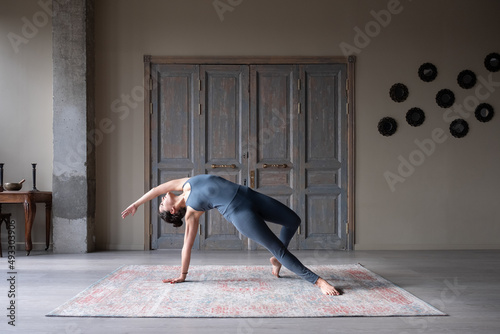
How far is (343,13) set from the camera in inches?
256

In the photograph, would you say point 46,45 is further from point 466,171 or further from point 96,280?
point 466,171

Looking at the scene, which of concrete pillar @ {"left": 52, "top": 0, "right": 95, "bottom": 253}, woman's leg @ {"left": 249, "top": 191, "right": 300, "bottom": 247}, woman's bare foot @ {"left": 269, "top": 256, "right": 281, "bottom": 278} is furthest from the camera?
concrete pillar @ {"left": 52, "top": 0, "right": 95, "bottom": 253}

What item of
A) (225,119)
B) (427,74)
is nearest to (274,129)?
(225,119)

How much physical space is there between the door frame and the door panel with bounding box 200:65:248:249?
12 cm

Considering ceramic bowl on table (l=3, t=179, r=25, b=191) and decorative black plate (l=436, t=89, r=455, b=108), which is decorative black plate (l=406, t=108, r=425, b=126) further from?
ceramic bowl on table (l=3, t=179, r=25, b=191)

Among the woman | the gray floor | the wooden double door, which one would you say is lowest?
the gray floor

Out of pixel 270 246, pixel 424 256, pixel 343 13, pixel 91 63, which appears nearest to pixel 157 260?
pixel 270 246

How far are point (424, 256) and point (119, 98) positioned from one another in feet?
13.9

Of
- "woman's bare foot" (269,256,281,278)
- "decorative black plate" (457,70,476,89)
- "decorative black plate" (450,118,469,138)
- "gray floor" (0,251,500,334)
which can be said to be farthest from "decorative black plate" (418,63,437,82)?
"woman's bare foot" (269,256,281,278)

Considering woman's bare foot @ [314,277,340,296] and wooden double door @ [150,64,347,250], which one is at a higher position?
wooden double door @ [150,64,347,250]

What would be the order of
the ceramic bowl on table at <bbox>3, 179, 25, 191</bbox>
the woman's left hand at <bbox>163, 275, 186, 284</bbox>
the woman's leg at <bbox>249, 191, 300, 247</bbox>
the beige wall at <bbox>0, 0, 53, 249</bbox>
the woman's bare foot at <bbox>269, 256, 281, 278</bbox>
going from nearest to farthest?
1. the woman's leg at <bbox>249, 191, 300, 247</bbox>
2. the woman's left hand at <bbox>163, 275, 186, 284</bbox>
3. the woman's bare foot at <bbox>269, 256, 281, 278</bbox>
4. the ceramic bowl on table at <bbox>3, 179, 25, 191</bbox>
5. the beige wall at <bbox>0, 0, 53, 249</bbox>

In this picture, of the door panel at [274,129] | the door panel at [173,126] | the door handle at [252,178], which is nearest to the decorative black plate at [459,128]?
the door panel at [274,129]

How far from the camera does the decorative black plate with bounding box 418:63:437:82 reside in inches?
255

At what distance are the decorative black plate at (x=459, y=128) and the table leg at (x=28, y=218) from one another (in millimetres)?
5309
